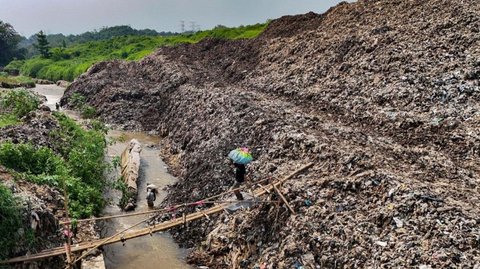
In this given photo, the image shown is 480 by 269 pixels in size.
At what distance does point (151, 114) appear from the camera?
80.6ft

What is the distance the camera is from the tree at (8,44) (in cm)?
8381

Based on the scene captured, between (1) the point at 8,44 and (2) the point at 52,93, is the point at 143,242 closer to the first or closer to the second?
(2) the point at 52,93

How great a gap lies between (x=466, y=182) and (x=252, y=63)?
16872 millimetres

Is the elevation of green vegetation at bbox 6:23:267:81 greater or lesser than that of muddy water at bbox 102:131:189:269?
greater

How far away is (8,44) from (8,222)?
306 ft

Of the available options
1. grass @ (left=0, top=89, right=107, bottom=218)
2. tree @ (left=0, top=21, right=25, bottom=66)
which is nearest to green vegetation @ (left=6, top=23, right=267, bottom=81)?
tree @ (left=0, top=21, right=25, bottom=66)

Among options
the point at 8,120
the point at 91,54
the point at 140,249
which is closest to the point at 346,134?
the point at 140,249

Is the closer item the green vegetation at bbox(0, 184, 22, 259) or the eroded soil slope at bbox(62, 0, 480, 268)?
the green vegetation at bbox(0, 184, 22, 259)

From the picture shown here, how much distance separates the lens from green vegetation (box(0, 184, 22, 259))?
6688 mm

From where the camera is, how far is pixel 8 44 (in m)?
86.1

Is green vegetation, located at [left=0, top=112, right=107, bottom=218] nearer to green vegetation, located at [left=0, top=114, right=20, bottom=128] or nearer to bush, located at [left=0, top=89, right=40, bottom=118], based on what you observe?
green vegetation, located at [left=0, top=114, right=20, bottom=128]

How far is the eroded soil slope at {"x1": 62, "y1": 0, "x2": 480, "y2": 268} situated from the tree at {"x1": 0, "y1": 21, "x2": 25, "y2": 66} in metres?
72.4

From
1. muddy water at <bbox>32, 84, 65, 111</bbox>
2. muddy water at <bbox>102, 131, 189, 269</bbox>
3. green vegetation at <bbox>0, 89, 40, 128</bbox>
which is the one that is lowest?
muddy water at <bbox>102, 131, 189, 269</bbox>

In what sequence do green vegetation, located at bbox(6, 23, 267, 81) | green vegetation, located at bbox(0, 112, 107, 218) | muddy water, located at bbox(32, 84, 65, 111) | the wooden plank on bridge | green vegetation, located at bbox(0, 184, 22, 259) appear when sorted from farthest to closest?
green vegetation, located at bbox(6, 23, 267, 81), muddy water, located at bbox(32, 84, 65, 111), green vegetation, located at bbox(0, 112, 107, 218), the wooden plank on bridge, green vegetation, located at bbox(0, 184, 22, 259)
